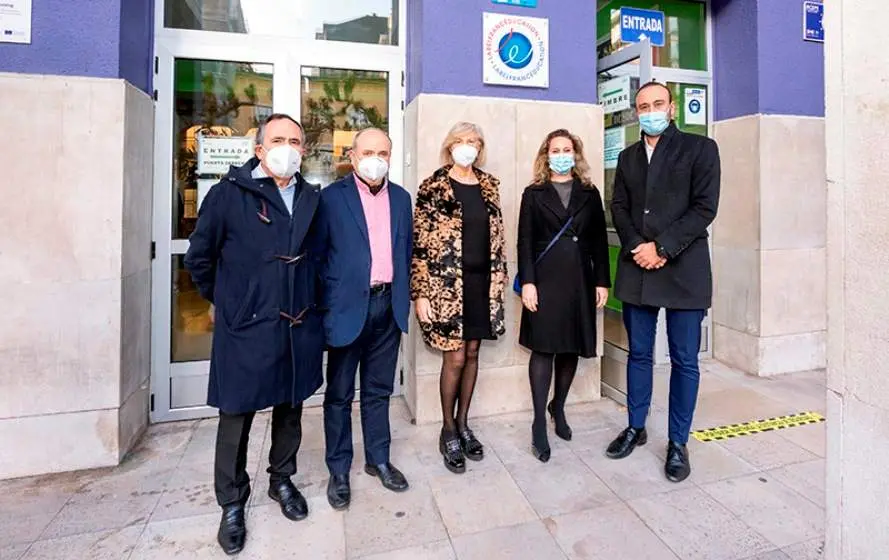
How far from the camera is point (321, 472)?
2684 millimetres

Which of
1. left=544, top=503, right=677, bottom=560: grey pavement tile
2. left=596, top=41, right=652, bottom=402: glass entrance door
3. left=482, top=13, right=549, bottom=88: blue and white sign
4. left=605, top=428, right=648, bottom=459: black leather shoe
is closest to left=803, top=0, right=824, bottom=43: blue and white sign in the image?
left=596, top=41, right=652, bottom=402: glass entrance door

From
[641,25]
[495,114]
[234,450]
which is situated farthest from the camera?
[641,25]

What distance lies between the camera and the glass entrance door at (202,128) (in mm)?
3295

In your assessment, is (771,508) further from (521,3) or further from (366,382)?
(521,3)

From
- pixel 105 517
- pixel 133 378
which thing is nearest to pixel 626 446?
pixel 105 517

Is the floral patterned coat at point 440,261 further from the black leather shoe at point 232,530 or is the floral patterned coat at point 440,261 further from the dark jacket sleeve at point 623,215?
the black leather shoe at point 232,530

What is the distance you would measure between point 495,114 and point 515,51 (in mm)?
469

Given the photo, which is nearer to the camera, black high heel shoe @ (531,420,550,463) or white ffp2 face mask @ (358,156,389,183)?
white ffp2 face mask @ (358,156,389,183)

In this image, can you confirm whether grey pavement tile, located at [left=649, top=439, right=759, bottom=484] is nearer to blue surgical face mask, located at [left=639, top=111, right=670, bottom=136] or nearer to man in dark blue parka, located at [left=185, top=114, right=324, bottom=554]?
blue surgical face mask, located at [left=639, top=111, right=670, bottom=136]

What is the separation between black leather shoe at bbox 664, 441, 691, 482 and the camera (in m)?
2.53

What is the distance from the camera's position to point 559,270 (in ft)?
9.04

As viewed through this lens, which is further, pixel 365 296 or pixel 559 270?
pixel 559 270

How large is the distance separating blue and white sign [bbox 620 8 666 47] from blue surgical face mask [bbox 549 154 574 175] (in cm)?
238

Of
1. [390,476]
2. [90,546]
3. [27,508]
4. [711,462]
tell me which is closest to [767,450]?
[711,462]
